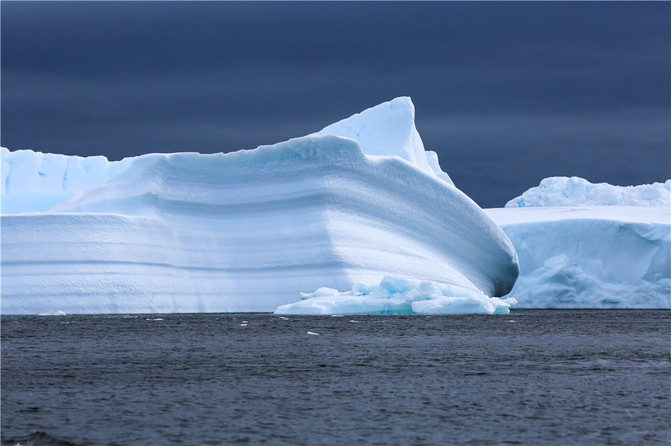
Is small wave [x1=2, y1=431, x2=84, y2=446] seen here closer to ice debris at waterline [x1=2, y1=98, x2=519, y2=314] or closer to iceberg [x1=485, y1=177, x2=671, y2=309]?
ice debris at waterline [x1=2, y1=98, x2=519, y2=314]

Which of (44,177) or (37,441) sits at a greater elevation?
(44,177)

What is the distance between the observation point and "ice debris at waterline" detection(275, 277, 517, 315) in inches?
944

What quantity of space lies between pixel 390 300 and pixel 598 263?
11.5 meters

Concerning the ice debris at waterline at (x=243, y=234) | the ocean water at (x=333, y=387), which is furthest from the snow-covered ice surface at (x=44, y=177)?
the ocean water at (x=333, y=387)

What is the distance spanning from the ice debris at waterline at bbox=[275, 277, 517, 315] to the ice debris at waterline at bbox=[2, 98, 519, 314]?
1248mm

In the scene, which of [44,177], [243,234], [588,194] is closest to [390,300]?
[243,234]

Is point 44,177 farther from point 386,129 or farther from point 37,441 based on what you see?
point 37,441

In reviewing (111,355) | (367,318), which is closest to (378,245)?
(367,318)

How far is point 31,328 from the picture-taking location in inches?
832

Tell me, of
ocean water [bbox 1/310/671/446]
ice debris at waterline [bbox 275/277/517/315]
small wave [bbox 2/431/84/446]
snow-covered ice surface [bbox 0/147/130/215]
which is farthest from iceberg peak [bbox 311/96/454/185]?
small wave [bbox 2/431/84/446]

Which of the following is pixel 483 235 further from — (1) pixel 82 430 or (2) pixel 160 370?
(1) pixel 82 430

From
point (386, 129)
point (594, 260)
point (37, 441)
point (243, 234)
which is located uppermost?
point (386, 129)

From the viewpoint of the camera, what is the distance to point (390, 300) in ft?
78.9

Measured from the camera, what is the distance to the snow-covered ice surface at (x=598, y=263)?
32.1 meters
